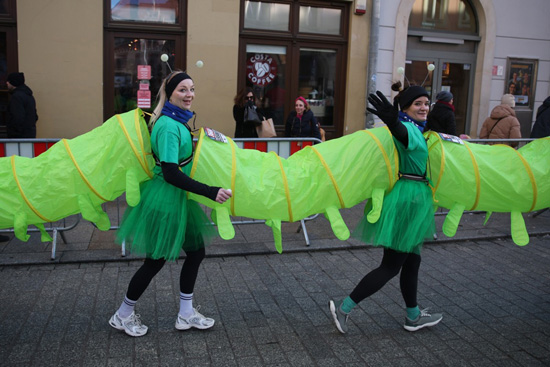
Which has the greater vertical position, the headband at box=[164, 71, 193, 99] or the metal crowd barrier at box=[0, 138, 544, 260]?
the headband at box=[164, 71, 193, 99]

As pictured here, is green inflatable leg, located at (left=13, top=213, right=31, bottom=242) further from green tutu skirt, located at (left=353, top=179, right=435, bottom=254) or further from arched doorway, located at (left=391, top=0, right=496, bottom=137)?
arched doorway, located at (left=391, top=0, right=496, bottom=137)

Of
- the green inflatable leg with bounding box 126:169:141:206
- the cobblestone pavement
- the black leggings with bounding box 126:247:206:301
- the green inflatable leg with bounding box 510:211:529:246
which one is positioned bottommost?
the cobblestone pavement

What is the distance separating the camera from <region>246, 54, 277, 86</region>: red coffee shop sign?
36.4 ft

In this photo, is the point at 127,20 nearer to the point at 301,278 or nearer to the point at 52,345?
the point at 301,278

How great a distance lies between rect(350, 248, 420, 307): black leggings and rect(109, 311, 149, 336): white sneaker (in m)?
1.66

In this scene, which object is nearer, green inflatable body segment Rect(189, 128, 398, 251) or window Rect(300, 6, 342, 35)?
green inflatable body segment Rect(189, 128, 398, 251)

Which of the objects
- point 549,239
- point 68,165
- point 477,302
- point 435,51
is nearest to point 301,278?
point 477,302

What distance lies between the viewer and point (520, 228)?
13.5ft

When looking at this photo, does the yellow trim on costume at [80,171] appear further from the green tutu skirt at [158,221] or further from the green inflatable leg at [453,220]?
the green inflatable leg at [453,220]

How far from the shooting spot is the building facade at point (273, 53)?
31.9ft

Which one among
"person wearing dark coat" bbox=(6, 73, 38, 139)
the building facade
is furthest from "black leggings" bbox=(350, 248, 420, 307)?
"person wearing dark coat" bbox=(6, 73, 38, 139)

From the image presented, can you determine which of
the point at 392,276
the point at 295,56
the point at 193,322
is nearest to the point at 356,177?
the point at 392,276

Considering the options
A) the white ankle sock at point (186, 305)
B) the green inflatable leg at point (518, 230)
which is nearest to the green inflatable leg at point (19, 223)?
the white ankle sock at point (186, 305)

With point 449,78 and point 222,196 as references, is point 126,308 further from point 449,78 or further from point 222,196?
point 449,78
